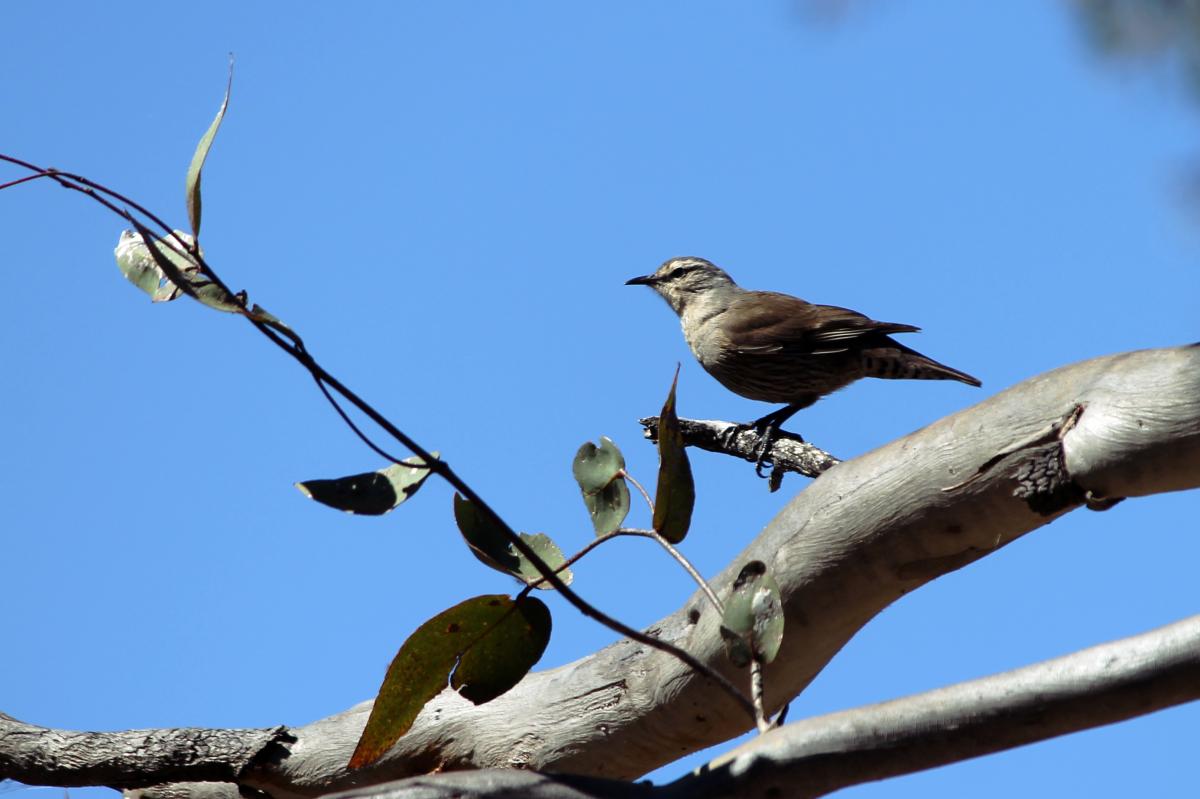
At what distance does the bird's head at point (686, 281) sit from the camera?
6.95 m

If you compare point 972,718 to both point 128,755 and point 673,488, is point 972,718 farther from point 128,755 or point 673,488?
point 128,755

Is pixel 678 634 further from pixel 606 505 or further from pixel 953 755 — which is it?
pixel 953 755

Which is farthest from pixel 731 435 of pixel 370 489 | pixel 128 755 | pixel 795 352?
pixel 370 489

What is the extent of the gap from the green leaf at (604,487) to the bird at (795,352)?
2.87 meters

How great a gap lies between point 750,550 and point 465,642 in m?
0.82

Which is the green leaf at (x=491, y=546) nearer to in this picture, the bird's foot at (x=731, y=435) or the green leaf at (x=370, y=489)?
the green leaf at (x=370, y=489)

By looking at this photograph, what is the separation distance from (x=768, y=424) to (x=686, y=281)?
5.32ft

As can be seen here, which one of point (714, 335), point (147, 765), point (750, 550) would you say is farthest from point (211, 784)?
point (714, 335)

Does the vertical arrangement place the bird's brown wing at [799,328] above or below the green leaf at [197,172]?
above

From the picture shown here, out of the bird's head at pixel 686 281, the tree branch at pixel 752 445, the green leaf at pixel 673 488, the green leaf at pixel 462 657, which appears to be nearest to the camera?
the green leaf at pixel 673 488

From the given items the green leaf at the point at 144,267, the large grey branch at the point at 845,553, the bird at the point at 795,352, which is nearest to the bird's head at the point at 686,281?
the bird at the point at 795,352

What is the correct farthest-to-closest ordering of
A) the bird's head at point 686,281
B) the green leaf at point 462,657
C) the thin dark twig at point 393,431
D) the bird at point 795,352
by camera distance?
the bird's head at point 686,281, the bird at point 795,352, the green leaf at point 462,657, the thin dark twig at point 393,431

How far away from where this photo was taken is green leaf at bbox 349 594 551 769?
234cm

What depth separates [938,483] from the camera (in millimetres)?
2619
